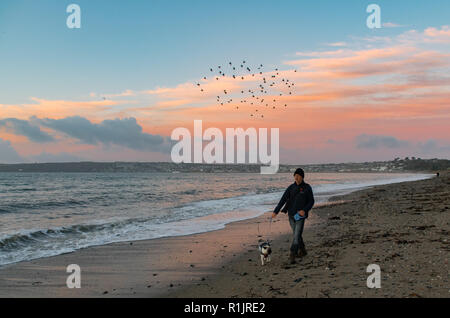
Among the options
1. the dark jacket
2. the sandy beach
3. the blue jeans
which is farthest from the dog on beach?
the dark jacket

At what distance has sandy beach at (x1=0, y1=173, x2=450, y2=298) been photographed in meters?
6.50

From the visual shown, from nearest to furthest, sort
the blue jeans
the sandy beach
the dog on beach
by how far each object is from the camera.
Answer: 1. the sandy beach
2. the blue jeans
3. the dog on beach

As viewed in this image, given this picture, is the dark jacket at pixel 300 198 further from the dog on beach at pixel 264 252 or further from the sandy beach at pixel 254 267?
the sandy beach at pixel 254 267

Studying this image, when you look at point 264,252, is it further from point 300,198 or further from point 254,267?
point 300,198

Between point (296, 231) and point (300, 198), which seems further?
point (296, 231)

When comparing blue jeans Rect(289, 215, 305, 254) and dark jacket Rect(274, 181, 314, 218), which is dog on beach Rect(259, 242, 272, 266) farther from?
dark jacket Rect(274, 181, 314, 218)

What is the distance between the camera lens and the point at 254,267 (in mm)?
8711

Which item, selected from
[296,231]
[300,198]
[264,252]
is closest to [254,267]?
[264,252]

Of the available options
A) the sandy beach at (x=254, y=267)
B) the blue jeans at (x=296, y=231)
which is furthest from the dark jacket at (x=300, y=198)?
the sandy beach at (x=254, y=267)
